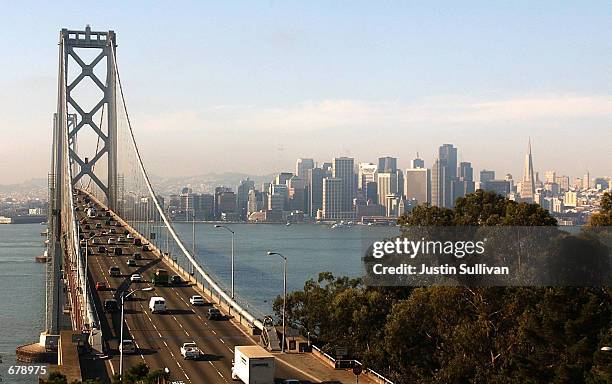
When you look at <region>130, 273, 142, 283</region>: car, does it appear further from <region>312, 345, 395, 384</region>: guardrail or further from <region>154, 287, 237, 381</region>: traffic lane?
<region>312, 345, 395, 384</region>: guardrail

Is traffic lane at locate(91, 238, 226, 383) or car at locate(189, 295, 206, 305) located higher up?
car at locate(189, 295, 206, 305)

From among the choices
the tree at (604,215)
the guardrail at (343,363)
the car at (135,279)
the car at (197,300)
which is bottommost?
the guardrail at (343,363)

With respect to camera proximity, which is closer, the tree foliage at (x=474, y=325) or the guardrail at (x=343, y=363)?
the tree foliage at (x=474, y=325)

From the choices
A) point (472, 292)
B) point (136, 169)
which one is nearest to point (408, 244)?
point (472, 292)

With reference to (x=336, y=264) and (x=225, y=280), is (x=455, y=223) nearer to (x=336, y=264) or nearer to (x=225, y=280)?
(x=225, y=280)

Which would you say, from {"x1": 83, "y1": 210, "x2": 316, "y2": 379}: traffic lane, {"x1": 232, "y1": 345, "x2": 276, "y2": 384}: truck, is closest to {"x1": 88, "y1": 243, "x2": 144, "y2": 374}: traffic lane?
{"x1": 83, "y1": 210, "x2": 316, "y2": 379}: traffic lane

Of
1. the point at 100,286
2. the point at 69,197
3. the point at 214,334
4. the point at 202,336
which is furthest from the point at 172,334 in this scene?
the point at 69,197

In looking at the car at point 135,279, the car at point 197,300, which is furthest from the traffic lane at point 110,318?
the car at point 197,300

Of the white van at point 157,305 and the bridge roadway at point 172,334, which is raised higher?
the white van at point 157,305

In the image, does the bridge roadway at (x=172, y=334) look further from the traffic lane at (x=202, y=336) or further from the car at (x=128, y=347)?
the car at (x=128, y=347)
